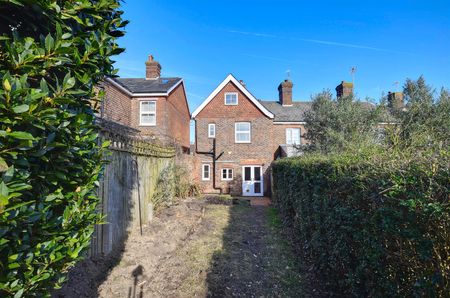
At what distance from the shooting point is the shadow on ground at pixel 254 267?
421 cm

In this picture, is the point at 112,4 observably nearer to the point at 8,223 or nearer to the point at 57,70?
the point at 57,70

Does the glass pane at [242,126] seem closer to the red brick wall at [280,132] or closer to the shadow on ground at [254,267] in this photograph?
the red brick wall at [280,132]

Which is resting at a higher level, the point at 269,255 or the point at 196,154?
the point at 196,154

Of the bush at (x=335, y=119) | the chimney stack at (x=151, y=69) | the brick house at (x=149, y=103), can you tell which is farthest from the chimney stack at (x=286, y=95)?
the chimney stack at (x=151, y=69)

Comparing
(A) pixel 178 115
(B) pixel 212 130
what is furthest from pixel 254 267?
(A) pixel 178 115

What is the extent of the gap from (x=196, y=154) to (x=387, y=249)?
16.8 meters

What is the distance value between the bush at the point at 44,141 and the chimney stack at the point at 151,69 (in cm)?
1802

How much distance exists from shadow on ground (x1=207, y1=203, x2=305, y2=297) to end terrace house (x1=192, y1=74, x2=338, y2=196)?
33.5 feet

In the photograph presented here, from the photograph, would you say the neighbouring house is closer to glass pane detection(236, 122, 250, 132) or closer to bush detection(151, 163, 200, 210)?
glass pane detection(236, 122, 250, 132)

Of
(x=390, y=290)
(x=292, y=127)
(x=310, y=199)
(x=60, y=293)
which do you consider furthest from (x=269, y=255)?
(x=292, y=127)

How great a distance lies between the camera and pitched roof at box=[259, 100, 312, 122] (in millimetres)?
20969

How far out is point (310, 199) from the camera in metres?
5.47

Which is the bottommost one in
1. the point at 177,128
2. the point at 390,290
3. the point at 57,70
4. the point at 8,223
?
the point at 390,290

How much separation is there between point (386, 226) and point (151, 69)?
64.2 feet
